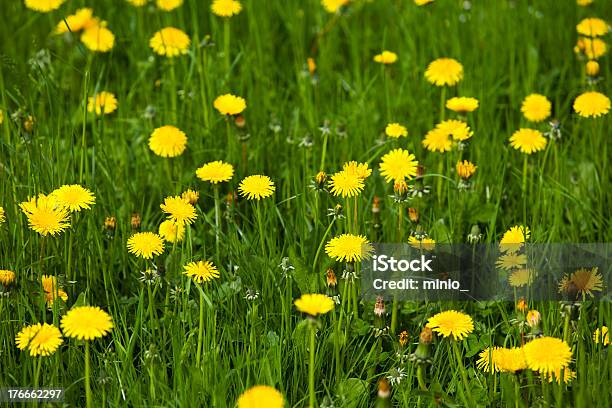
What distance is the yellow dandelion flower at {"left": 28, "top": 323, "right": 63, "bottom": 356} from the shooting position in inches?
71.7

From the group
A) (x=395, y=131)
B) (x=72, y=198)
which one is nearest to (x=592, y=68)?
(x=395, y=131)

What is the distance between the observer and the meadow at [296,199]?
1.96 meters

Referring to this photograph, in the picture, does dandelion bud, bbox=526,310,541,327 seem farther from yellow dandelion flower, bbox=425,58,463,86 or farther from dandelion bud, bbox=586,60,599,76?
dandelion bud, bbox=586,60,599,76

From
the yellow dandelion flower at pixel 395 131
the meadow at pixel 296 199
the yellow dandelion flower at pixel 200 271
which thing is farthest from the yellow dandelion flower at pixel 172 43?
the yellow dandelion flower at pixel 200 271

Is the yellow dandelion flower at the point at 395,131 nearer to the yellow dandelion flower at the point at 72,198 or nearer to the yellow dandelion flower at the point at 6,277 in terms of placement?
the yellow dandelion flower at the point at 72,198

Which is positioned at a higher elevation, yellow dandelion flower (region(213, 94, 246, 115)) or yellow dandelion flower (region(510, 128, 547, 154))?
yellow dandelion flower (region(213, 94, 246, 115))

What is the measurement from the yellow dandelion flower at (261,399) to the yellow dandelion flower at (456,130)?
3.62 feet

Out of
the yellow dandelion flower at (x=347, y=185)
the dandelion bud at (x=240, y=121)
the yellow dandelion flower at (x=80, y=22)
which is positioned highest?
the yellow dandelion flower at (x=80, y=22)

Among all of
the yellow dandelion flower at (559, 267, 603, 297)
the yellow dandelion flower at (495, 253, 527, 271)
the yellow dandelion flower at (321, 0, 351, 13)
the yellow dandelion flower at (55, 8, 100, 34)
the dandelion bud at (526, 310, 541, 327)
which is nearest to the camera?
the dandelion bud at (526, 310, 541, 327)

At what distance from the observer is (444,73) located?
9.45 feet

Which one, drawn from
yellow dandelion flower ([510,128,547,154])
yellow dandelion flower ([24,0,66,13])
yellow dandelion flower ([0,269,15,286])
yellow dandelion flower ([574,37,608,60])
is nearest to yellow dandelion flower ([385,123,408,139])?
yellow dandelion flower ([510,128,547,154])

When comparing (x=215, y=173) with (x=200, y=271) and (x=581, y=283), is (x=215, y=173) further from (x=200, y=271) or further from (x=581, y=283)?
(x=581, y=283)

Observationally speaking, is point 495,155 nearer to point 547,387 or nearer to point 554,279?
point 554,279

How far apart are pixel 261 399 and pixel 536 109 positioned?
1.51m
